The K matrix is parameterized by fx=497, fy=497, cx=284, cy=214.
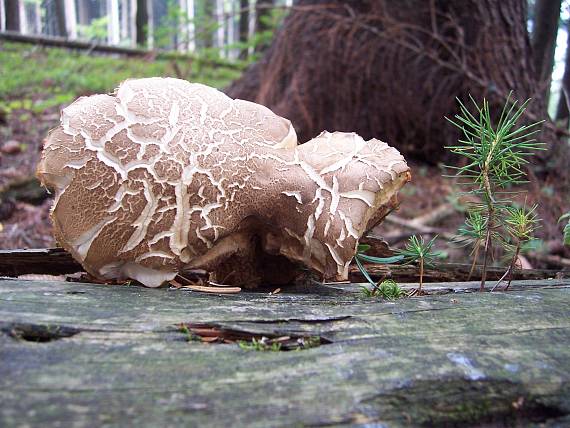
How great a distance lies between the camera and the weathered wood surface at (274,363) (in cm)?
122

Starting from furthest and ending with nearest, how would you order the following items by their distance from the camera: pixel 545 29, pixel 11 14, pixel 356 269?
pixel 11 14 < pixel 545 29 < pixel 356 269

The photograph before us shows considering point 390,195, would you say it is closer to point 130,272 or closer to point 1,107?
point 130,272

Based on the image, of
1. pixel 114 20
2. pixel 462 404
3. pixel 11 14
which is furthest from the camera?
pixel 114 20

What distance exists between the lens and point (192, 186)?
2059 mm

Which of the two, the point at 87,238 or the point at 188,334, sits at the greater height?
the point at 87,238

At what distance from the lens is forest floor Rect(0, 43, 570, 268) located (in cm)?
445

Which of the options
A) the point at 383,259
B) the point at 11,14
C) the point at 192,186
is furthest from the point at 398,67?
the point at 11,14

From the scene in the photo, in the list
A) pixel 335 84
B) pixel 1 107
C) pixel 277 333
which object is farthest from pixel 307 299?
pixel 1 107

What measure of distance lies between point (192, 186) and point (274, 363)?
897 mm

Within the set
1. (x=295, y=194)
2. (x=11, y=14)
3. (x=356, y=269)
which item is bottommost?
(x=356, y=269)

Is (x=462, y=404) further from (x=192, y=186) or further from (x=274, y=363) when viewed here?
(x=192, y=186)

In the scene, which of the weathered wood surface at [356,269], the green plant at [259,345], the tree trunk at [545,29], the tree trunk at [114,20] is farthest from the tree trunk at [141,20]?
the tree trunk at [114,20]

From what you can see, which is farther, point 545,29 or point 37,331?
point 545,29

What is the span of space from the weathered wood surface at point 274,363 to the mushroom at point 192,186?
0.26 meters
